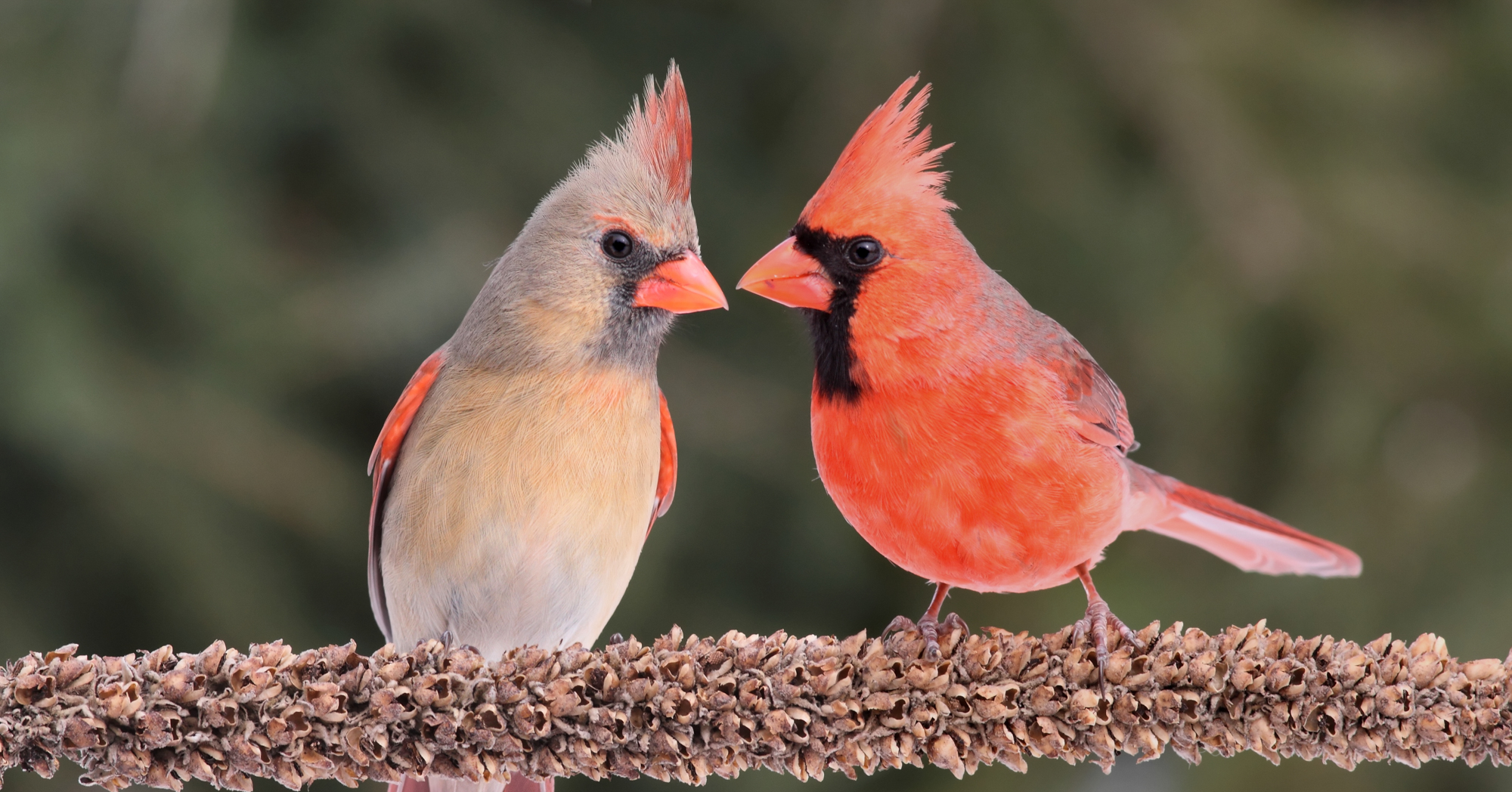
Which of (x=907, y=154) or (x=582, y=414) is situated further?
(x=582, y=414)

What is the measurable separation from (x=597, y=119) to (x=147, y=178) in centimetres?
99

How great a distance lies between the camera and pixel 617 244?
152 cm

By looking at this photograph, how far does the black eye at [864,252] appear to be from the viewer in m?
1.42

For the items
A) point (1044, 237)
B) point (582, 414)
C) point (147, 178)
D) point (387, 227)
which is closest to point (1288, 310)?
point (1044, 237)

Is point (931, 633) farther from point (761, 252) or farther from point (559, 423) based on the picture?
point (761, 252)

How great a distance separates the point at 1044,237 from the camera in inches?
115

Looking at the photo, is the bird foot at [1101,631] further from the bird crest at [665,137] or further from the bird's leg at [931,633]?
the bird crest at [665,137]

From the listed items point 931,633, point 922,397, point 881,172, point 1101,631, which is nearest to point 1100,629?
point 1101,631

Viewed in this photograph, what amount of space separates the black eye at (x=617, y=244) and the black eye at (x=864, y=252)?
0.85 feet

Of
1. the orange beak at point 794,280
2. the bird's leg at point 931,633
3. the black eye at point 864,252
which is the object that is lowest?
the bird's leg at point 931,633

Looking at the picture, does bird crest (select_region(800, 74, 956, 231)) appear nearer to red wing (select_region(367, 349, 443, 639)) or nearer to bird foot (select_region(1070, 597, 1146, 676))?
bird foot (select_region(1070, 597, 1146, 676))

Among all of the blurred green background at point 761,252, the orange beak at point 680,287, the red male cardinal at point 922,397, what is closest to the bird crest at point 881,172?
the red male cardinal at point 922,397

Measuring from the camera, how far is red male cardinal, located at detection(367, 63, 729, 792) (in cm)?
150

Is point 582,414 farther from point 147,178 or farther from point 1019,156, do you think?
point 147,178
